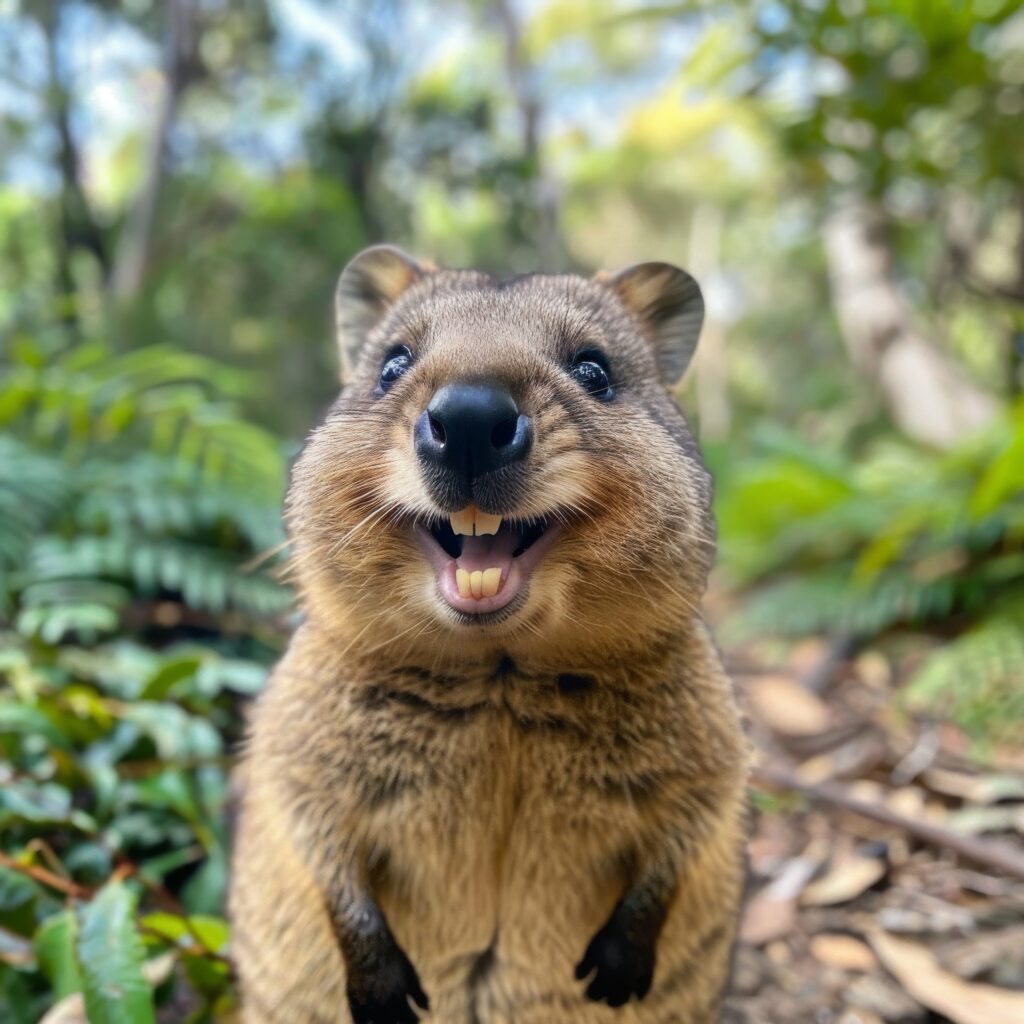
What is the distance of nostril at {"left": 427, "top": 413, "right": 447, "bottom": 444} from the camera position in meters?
1.60

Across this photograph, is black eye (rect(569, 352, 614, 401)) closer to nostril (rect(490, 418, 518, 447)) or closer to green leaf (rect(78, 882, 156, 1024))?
nostril (rect(490, 418, 518, 447))

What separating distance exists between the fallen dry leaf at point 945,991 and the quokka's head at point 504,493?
1662 millimetres

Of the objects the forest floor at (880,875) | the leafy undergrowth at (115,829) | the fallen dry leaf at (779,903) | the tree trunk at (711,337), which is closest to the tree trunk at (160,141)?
the leafy undergrowth at (115,829)

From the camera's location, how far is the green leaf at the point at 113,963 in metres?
2.09

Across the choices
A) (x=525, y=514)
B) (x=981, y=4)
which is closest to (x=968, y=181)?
(x=981, y=4)

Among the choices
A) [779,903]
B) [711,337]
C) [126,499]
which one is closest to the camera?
[779,903]

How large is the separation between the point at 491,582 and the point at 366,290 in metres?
1.37

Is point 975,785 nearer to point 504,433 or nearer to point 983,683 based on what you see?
point 983,683

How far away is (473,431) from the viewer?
5.17 ft

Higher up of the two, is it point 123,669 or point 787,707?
point 123,669

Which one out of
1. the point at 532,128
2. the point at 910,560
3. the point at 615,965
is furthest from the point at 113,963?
the point at 532,128

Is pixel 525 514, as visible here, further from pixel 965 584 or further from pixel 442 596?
pixel 965 584

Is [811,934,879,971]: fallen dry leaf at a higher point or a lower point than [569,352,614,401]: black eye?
lower

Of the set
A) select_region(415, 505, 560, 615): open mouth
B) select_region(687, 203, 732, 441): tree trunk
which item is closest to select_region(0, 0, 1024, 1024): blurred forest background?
select_region(415, 505, 560, 615): open mouth
